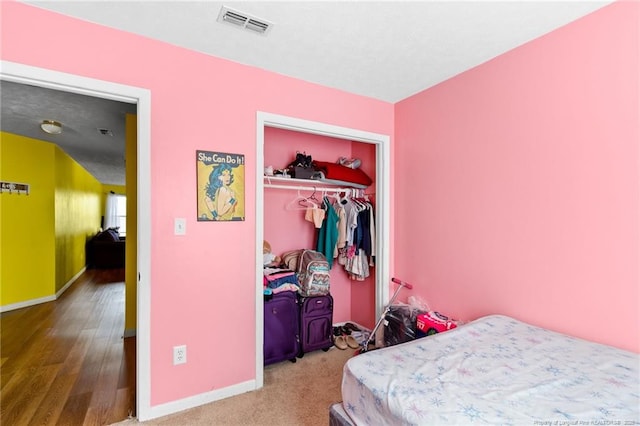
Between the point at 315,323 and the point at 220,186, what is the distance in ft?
5.21

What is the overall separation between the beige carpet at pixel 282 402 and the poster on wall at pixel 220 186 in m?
1.30

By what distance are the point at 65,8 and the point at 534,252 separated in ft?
10.2

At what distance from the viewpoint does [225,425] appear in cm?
191

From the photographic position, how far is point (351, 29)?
1.83 meters

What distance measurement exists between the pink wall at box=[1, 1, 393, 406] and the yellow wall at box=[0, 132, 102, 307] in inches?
147

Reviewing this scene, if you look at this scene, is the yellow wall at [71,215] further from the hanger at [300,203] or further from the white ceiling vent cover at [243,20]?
the white ceiling vent cover at [243,20]

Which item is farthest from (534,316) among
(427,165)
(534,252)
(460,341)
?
(427,165)

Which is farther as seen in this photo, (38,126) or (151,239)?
(38,126)

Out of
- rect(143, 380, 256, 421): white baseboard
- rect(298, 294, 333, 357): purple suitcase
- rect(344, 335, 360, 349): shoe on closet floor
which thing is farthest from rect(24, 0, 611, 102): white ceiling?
rect(344, 335, 360, 349): shoe on closet floor

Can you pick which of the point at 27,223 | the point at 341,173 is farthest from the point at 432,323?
the point at 27,223

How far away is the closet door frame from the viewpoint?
7.72ft

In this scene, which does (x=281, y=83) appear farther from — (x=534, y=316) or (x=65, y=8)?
(x=534, y=316)

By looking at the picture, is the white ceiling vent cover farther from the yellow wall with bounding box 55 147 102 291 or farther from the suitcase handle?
the yellow wall with bounding box 55 147 102 291

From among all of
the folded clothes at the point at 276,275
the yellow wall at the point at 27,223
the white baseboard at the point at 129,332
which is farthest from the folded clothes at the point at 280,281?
the yellow wall at the point at 27,223
